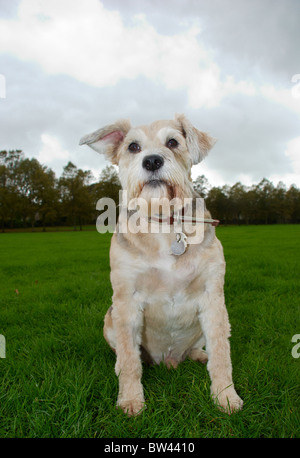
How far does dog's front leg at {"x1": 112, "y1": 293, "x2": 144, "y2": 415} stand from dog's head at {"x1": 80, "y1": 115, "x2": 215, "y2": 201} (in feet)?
3.46

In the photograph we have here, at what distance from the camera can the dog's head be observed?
2.92 m

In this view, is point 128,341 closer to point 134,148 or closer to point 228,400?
point 228,400

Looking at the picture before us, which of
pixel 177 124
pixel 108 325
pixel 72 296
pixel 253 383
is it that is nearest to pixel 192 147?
pixel 177 124

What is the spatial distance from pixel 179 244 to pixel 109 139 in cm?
145

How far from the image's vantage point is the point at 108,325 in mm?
3363

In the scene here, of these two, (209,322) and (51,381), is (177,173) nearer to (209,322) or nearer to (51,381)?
(209,322)

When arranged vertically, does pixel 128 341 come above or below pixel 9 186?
below

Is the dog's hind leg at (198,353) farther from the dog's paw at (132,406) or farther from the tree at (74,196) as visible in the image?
the tree at (74,196)

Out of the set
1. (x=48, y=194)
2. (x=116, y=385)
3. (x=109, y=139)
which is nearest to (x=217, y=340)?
(x=116, y=385)

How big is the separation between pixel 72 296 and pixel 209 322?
13.7 ft

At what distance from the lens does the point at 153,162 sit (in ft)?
9.43

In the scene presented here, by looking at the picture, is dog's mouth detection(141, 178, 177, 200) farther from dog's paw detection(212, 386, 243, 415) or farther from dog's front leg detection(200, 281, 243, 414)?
dog's paw detection(212, 386, 243, 415)

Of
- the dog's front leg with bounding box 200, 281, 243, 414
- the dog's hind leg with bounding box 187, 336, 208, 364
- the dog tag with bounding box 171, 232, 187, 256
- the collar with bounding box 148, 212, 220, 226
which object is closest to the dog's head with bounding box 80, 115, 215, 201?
the collar with bounding box 148, 212, 220, 226

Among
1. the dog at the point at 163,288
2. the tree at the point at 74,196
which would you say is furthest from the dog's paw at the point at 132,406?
the tree at the point at 74,196
